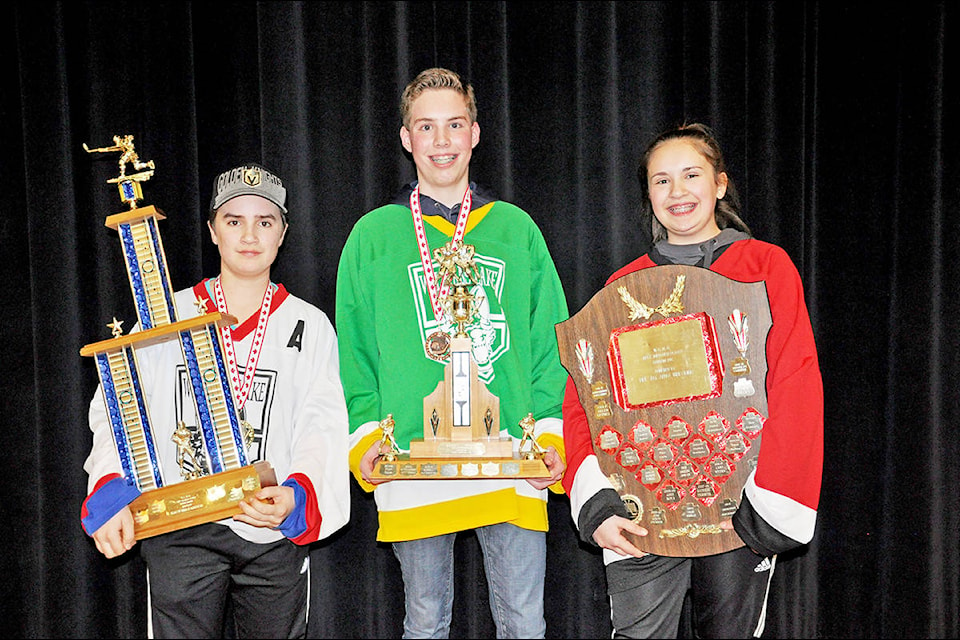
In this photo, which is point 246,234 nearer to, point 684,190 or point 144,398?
point 144,398

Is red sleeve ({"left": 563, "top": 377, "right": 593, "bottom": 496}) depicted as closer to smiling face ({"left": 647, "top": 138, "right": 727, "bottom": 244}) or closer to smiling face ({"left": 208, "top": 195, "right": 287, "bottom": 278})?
smiling face ({"left": 647, "top": 138, "right": 727, "bottom": 244})

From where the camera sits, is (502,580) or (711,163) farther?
(502,580)

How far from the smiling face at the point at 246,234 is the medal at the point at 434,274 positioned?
0.45m

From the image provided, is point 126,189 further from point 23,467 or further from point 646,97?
point 646,97

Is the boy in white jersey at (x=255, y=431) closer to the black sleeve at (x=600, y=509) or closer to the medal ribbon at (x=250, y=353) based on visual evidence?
the medal ribbon at (x=250, y=353)

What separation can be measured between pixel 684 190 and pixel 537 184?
0.98 m

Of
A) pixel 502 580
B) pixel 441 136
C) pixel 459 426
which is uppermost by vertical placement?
pixel 441 136

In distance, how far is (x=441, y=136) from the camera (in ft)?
8.41

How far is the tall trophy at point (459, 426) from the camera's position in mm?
2309

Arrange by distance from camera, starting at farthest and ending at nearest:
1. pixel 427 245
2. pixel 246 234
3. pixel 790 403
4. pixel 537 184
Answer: pixel 537 184 < pixel 427 245 < pixel 246 234 < pixel 790 403

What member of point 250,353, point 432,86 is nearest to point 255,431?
point 250,353

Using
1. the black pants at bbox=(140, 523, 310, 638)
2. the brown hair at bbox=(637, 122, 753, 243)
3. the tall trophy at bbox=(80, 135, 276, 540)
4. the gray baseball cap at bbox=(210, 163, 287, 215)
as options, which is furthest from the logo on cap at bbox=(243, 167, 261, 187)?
the brown hair at bbox=(637, 122, 753, 243)

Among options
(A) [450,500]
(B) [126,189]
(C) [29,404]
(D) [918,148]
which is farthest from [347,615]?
(D) [918,148]

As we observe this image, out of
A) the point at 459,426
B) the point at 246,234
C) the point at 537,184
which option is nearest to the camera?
the point at 459,426
